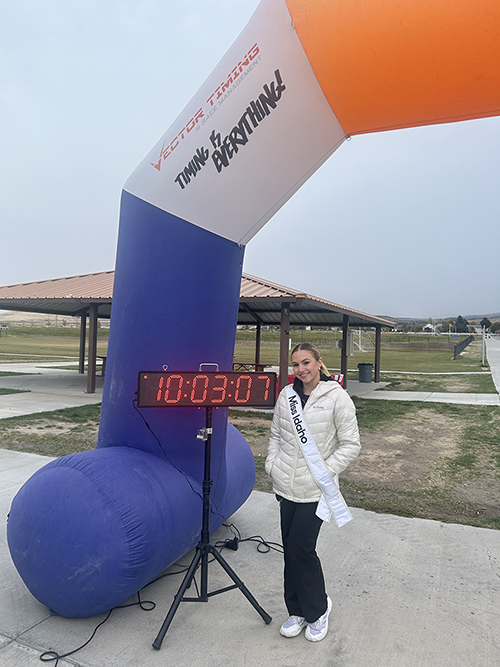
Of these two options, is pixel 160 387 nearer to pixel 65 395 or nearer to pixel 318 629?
pixel 318 629

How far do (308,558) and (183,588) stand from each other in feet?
2.93

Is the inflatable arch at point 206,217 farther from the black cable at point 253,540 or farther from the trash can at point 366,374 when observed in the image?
the trash can at point 366,374

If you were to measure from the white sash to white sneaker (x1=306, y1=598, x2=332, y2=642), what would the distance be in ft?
2.38

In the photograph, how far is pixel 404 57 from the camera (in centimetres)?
256

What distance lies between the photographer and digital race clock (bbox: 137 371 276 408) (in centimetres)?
323

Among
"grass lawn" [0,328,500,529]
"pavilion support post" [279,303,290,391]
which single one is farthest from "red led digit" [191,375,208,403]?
"pavilion support post" [279,303,290,391]

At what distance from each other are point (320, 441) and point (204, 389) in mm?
882

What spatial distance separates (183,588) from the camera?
318cm

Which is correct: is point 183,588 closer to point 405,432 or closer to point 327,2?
point 327,2

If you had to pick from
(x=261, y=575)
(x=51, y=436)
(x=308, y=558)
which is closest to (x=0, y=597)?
(x=261, y=575)

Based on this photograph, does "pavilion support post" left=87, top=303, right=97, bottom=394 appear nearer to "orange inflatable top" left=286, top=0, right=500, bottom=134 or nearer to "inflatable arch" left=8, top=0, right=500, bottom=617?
"inflatable arch" left=8, top=0, right=500, bottom=617

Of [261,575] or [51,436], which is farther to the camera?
[51,436]

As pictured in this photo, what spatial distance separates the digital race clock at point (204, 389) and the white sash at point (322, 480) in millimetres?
341

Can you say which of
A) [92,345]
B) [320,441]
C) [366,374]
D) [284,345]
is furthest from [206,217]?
[366,374]
